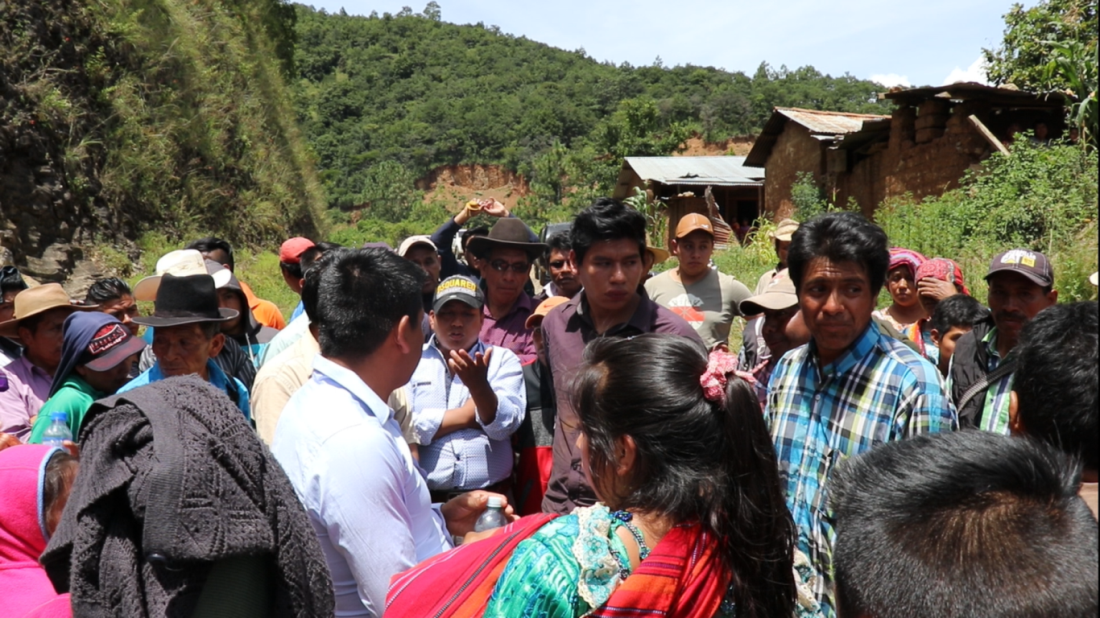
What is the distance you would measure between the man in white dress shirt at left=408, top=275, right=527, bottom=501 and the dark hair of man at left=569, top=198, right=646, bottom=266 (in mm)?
589

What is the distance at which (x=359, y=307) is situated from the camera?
2.16m

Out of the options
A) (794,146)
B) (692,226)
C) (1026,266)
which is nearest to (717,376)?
(1026,266)

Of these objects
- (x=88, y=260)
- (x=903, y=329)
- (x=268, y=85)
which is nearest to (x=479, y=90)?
(x=268, y=85)

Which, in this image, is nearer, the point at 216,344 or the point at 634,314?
the point at 634,314

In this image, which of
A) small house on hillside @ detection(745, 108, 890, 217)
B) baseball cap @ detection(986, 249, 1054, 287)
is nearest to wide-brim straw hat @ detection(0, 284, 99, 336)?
baseball cap @ detection(986, 249, 1054, 287)

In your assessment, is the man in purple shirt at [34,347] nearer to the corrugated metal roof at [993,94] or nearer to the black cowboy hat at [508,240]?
the black cowboy hat at [508,240]

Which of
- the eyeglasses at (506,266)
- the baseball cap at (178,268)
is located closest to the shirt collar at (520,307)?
the eyeglasses at (506,266)

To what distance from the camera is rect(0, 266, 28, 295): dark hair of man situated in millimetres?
4480

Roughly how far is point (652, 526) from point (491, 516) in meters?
0.90

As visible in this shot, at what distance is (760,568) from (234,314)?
2564mm

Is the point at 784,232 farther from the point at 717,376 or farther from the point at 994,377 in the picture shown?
the point at 717,376

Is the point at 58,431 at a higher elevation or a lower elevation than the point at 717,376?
lower

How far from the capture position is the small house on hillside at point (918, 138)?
11602 millimetres

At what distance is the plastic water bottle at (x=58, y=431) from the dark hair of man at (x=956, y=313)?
4.18 m
